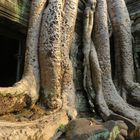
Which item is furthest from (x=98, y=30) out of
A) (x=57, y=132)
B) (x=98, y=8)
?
(x=57, y=132)

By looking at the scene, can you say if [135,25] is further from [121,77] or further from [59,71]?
[59,71]

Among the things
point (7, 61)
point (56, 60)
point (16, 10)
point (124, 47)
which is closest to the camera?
point (56, 60)

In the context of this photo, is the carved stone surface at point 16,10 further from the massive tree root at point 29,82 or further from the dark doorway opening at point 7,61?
the dark doorway opening at point 7,61

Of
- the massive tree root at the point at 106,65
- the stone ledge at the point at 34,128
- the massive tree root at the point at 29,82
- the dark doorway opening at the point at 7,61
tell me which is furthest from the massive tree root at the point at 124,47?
the dark doorway opening at the point at 7,61

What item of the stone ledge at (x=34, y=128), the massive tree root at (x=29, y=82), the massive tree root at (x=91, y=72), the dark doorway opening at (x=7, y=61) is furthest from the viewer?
the dark doorway opening at (x=7, y=61)

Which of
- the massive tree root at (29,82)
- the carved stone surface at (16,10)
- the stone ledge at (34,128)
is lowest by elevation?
the stone ledge at (34,128)

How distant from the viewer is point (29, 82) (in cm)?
289

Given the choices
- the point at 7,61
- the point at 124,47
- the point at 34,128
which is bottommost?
the point at 34,128

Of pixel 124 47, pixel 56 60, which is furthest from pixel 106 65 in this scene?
pixel 56 60

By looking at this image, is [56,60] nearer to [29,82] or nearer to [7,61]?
[29,82]

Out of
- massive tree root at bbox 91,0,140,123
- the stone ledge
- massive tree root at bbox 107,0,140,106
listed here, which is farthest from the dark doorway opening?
the stone ledge

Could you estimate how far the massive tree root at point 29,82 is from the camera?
2.55m

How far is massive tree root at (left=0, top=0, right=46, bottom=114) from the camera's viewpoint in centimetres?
255

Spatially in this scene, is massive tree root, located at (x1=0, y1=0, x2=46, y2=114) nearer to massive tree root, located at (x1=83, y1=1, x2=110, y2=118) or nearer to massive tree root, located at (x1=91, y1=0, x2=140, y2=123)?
massive tree root, located at (x1=83, y1=1, x2=110, y2=118)
